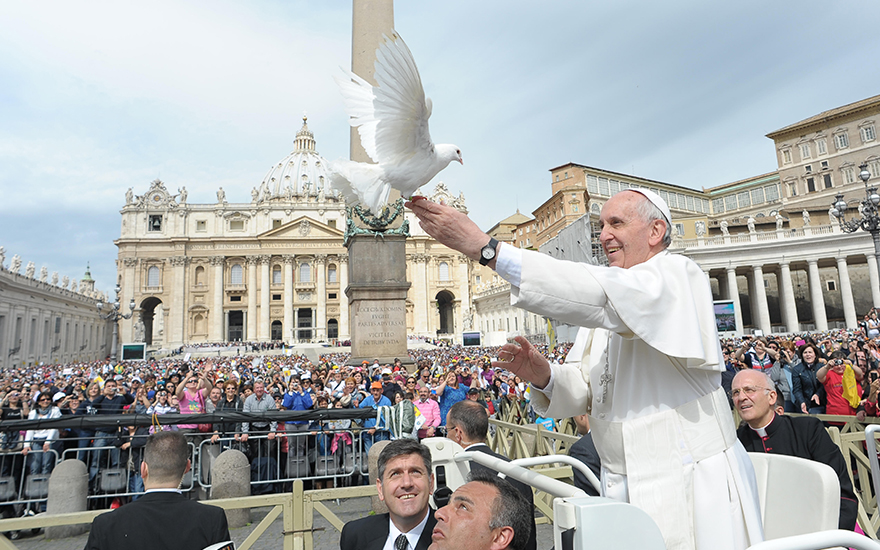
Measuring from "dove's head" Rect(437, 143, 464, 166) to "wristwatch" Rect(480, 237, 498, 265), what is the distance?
1502 millimetres

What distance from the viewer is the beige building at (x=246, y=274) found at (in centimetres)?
7144

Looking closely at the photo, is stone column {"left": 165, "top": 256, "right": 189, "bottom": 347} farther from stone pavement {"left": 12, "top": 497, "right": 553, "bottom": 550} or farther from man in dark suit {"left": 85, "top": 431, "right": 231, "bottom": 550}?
man in dark suit {"left": 85, "top": 431, "right": 231, "bottom": 550}

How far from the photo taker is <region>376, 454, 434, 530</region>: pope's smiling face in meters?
2.67

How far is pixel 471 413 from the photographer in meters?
3.77

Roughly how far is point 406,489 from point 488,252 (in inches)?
68.2

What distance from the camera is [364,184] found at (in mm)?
2830

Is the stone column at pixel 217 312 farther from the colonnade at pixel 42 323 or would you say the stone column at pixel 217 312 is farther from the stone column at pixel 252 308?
the colonnade at pixel 42 323

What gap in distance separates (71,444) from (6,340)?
3994 cm

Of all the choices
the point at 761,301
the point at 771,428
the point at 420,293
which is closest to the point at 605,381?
the point at 771,428

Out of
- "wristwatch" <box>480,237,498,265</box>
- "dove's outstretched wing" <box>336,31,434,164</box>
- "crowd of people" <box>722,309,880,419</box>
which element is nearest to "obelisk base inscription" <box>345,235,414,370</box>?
"crowd of people" <box>722,309,880,419</box>

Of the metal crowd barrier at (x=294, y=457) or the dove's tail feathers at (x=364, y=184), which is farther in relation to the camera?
the metal crowd barrier at (x=294, y=457)

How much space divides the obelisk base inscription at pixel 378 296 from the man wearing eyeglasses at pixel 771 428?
29.8 ft

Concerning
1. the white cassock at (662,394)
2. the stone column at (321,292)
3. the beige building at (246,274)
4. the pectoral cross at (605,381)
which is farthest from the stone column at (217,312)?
the white cassock at (662,394)

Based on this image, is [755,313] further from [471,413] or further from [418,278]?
[471,413]
